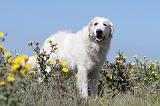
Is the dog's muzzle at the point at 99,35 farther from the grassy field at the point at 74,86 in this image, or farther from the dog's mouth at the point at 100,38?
the grassy field at the point at 74,86

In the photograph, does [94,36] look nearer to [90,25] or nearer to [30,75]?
[90,25]

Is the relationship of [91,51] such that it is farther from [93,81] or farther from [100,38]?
[93,81]

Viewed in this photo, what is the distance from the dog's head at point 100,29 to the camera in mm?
9273

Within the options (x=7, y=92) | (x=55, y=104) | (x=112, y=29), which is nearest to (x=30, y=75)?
(x=55, y=104)

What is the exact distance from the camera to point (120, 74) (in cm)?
961

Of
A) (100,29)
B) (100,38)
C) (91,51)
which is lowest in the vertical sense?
(91,51)

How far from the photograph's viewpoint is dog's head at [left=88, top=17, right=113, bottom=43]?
9.27 meters

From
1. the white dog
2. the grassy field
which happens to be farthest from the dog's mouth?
the grassy field

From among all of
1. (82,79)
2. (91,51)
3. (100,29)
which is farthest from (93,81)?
(100,29)

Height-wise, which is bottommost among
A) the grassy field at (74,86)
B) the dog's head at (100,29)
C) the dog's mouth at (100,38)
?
the grassy field at (74,86)

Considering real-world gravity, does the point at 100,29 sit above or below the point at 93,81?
above

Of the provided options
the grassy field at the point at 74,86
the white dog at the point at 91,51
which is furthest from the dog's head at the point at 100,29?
the grassy field at the point at 74,86

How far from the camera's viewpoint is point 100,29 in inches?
364

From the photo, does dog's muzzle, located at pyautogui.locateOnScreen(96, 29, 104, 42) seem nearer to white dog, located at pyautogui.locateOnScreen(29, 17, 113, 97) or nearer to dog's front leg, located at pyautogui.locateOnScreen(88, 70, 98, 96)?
white dog, located at pyautogui.locateOnScreen(29, 17, 113, 97)
